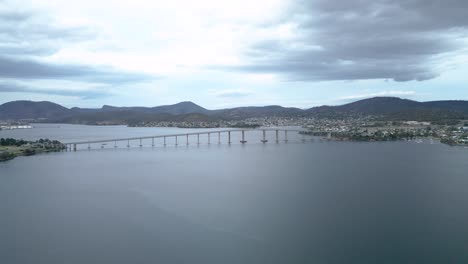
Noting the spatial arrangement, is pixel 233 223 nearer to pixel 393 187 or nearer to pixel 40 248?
pixel 40 248

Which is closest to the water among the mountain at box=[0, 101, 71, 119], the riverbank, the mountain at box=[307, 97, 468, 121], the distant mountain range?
the riverbank

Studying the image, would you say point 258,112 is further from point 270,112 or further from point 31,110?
point 31,110

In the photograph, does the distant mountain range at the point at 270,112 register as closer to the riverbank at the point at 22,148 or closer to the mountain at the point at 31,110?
the mountain at the point at 31,110

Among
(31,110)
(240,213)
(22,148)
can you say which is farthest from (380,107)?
(31,110)

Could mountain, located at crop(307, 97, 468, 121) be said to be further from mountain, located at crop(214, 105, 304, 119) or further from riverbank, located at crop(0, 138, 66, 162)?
riverbank, located at crop(0, 138, 66, 162)

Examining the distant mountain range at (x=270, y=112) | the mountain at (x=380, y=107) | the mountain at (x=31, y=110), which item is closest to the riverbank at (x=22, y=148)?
the distant mountain range at (x=270, y=112)

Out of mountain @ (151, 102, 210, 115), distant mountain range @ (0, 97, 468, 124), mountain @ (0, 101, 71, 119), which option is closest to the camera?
distant mountain range @ (0, 97, 468, 124)
